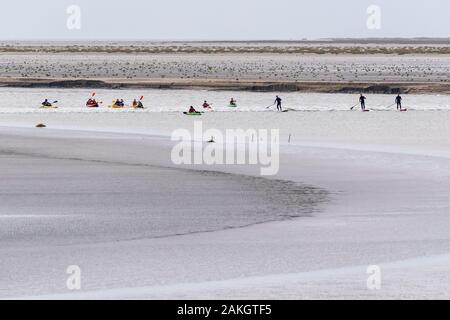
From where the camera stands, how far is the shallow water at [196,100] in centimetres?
5825

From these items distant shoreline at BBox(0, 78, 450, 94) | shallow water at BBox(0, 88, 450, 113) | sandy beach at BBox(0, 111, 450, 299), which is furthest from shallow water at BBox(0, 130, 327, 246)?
distant shoreline at BBox(0, 78, 450, 94)

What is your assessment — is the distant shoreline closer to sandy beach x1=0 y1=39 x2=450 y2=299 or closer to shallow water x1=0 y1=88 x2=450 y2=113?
shallow water x1=0 y1=88 x2=450 y2=113

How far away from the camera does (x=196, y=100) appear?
65.4 metres

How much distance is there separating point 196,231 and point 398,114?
116 ft

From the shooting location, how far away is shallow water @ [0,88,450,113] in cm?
5825

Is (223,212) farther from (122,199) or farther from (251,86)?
(251,86)

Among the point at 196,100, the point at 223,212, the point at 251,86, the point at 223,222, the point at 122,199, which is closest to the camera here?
the point at 223,222

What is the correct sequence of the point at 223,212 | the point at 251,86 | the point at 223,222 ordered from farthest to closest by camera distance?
the point at 251,86, the point at 223,212, the point at 223,222

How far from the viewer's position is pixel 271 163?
3044 cm

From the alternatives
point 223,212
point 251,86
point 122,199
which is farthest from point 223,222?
point 251,86

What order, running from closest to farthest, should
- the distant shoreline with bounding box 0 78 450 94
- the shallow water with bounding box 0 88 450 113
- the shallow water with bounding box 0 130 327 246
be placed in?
the shallow water with bounding box 0 130 327 246 → the shallow water with bounding box 0 88 450 113 → the distant shoreline with bounding box 0 78 450 94
